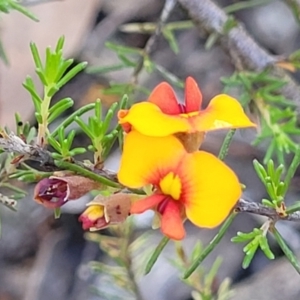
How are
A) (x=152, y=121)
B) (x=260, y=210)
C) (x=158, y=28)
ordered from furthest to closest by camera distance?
(x=158, y=28)
(x=260, y=210)
(x=152, y=121)

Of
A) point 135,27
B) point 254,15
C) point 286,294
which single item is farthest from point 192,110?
point 254,15

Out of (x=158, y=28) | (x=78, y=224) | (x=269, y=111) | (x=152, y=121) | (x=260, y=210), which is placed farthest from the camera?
(x=78, y=224)

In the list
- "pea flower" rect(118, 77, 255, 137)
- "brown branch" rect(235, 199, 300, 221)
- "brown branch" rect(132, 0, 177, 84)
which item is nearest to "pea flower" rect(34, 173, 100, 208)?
"pea flower" rect(118, 77, 255, 137)

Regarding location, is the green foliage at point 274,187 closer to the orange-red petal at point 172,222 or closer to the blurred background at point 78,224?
the orange-red petal at point 172,222

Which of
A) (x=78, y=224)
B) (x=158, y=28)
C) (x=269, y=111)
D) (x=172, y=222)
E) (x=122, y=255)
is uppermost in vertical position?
(x=172, y=222)

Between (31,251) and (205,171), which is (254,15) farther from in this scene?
(205,171)

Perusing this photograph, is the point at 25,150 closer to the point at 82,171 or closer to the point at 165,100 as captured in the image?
the point at 82,171

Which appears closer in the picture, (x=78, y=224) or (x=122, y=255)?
(x=122, y=255)

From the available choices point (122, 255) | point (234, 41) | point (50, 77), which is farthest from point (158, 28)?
point (50, 77)
